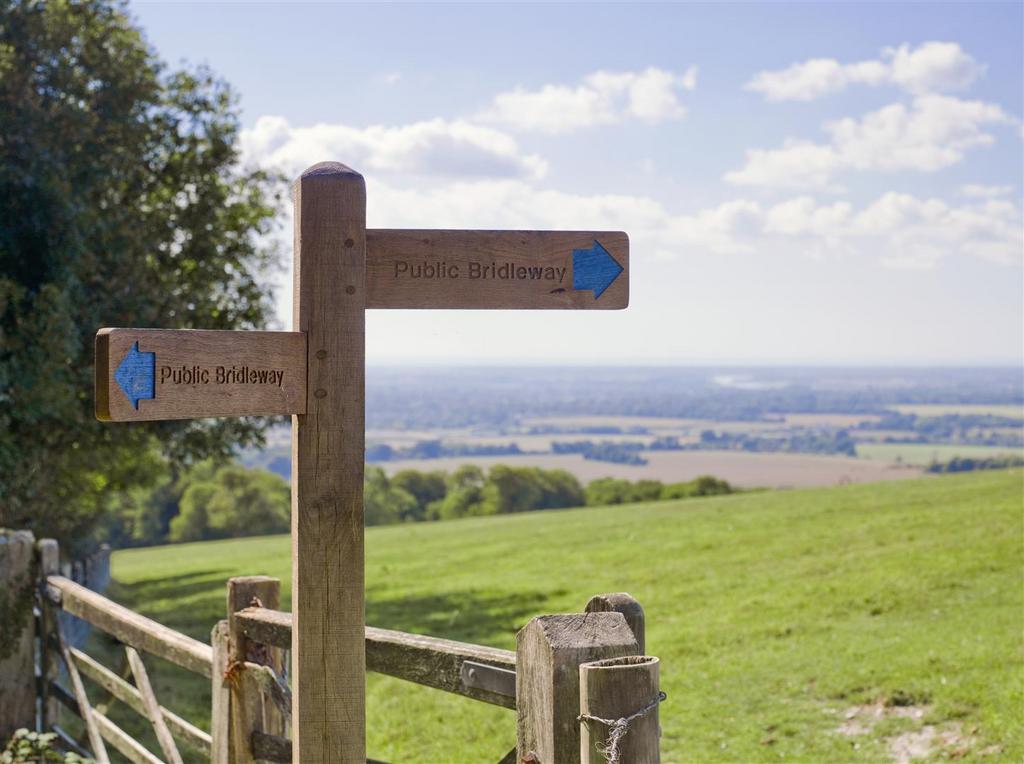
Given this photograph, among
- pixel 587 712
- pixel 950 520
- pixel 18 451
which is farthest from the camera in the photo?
pixel 950 520

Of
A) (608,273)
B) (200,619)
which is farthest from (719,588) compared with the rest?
(608,273)

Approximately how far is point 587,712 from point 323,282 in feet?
5.36

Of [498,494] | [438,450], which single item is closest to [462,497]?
[498,494]

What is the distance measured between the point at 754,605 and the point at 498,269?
11386 mm

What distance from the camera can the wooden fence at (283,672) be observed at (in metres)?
2.88

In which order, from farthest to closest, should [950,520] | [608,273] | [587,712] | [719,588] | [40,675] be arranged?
[950,520]
[719,588]
[40,675]
[608,273]
[587,712]

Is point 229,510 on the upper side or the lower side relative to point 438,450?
upper

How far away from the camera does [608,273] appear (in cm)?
377

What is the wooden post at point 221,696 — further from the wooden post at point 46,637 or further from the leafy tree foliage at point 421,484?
the leafy tree foliage at point 421,484

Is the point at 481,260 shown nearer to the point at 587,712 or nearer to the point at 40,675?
the point at 587,712

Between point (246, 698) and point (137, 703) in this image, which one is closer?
point (246, 698)

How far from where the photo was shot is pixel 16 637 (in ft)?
24.3

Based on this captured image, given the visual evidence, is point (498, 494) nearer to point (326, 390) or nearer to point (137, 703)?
point (137, 703)

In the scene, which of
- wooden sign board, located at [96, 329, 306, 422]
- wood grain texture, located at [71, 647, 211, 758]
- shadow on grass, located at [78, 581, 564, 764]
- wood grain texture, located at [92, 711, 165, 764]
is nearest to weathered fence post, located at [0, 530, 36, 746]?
wood grain texture, located at [71, 647, 211, 758]
